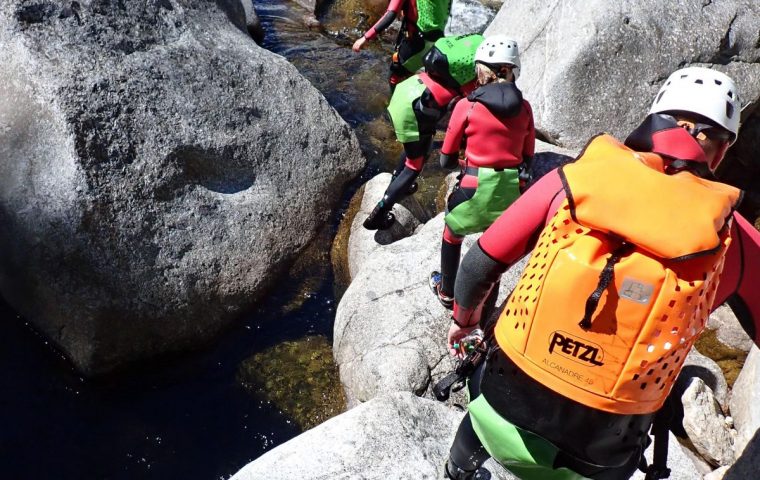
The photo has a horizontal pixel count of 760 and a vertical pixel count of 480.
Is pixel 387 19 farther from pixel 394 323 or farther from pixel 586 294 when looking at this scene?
pixel 586 294

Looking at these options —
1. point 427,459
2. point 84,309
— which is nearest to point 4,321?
point 84,309

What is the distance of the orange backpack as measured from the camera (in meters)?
1.93

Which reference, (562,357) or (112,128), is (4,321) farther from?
(562,357)

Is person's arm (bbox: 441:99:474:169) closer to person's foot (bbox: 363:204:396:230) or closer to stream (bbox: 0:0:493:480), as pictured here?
person's foot (bbox: 363:204:396:230)

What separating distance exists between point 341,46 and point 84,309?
20.7 ft

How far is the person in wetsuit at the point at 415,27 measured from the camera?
6.95 metres

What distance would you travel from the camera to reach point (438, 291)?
188 inches

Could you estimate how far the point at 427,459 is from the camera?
3289 millimetres

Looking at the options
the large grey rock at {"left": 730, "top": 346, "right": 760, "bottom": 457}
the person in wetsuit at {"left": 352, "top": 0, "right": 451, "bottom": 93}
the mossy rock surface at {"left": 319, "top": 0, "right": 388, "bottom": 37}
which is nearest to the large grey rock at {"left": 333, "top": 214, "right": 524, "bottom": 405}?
the large grey rock at {"left": 730, "top": 346, "right": 760, "bottom": 457}

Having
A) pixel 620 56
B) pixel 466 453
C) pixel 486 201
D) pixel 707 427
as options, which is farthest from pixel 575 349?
pixel 620 56

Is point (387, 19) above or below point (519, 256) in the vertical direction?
below

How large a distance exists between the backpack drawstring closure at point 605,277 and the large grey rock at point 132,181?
3.39 m

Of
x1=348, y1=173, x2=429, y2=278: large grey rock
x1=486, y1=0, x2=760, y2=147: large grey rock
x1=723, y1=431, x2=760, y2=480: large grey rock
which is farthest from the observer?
x1=486, y1=0, x2=760, y2=147: large grey rock

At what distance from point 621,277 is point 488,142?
2.39 meters
